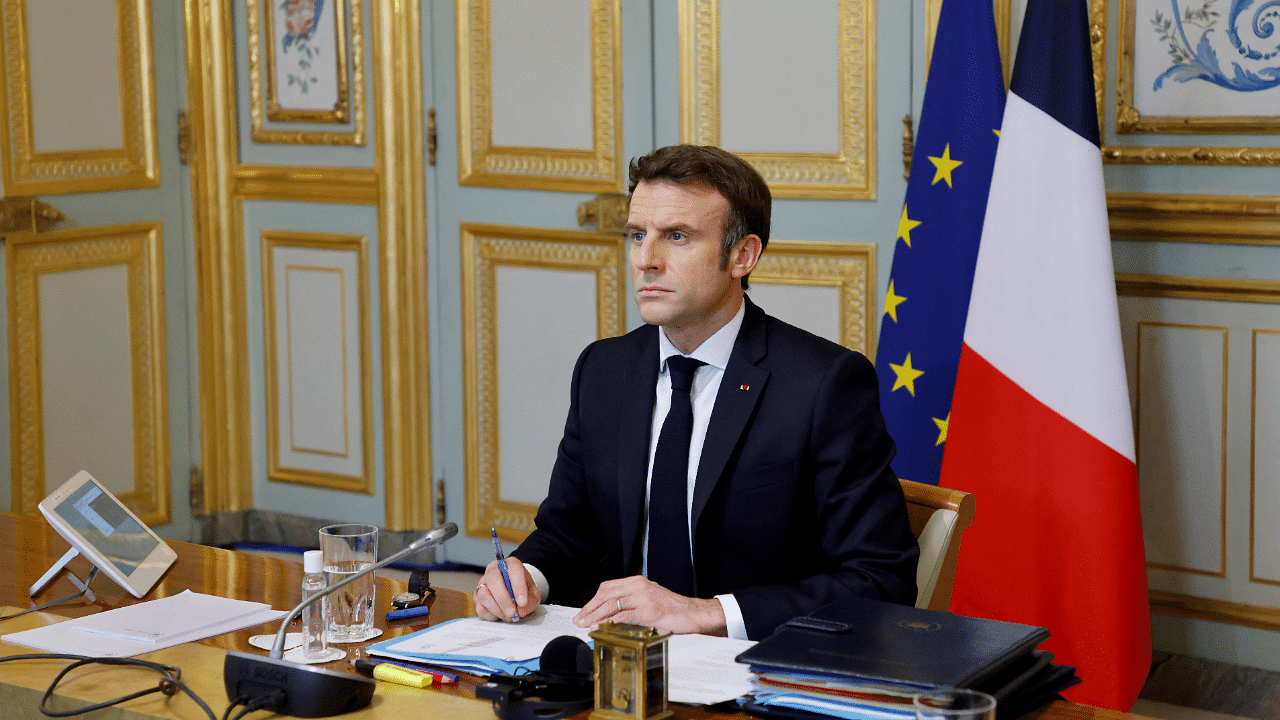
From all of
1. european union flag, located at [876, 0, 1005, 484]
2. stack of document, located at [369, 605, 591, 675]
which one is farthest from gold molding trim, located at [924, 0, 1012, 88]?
stack of document, located at [369, 605, 591, 675]

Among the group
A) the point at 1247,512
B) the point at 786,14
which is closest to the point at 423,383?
the point at 786,14

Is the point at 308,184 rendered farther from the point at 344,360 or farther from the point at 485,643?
the point at 485,643

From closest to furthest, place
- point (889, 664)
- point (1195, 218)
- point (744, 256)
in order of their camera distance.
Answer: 1. point (889, 664)
2. point (744, 256)
3. point (1195, 218)

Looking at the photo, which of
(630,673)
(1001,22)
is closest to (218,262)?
(1001,22)

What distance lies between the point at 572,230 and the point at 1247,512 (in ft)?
6.28

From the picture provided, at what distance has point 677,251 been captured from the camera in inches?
83.0

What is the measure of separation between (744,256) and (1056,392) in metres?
1.11

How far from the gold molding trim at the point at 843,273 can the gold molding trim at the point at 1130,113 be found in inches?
26.9

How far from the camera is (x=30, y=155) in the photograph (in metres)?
4.13

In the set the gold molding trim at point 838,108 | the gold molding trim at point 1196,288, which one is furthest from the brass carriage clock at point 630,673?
the gold molding trim at point 838,108

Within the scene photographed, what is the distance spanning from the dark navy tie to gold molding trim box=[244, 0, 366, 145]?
2.51m

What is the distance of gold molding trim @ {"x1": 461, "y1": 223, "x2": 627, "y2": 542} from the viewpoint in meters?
4.08

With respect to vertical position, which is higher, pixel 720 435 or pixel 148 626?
pixel 720 435

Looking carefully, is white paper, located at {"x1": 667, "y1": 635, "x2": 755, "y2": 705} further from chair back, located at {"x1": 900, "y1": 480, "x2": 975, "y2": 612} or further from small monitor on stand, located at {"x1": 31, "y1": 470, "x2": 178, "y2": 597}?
small monitor on stand, located at {"x1": 31, "y1": 470, "x2": 178, "y2": 597}
